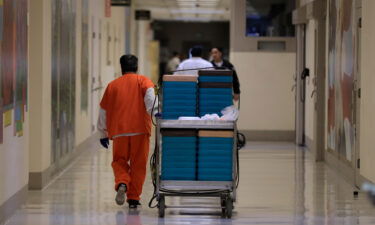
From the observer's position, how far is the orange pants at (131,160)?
8.48 m

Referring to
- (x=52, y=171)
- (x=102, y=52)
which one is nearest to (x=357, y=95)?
(x=52, y=171)

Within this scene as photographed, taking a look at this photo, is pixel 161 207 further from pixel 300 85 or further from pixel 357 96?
pixel 300 85

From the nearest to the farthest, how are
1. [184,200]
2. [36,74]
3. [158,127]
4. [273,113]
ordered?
[158,127] → [184,200] → [36,74] → [273,113]

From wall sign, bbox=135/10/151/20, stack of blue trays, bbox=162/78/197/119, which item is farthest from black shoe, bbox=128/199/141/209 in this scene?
wall sign, bbox=135/10/151/20

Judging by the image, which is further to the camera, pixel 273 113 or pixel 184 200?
pixel 273 113

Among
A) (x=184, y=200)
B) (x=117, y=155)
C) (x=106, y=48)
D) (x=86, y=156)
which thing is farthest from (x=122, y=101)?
(x=106, y=48)

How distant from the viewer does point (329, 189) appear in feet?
33.5

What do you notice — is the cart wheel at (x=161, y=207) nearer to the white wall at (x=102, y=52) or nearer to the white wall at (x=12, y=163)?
the white wall at (x=12, y=163)

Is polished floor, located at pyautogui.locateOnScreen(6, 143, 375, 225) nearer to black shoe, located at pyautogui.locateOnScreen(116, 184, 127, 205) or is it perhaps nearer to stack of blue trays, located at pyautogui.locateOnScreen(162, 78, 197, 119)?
black shoe, located at pyautogui.locateOnScreen(116, 184, 127, 205)

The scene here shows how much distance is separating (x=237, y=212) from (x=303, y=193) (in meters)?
1.62

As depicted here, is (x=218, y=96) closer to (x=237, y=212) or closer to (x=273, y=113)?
(x=237, y=212)

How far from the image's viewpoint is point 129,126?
27.6 ft

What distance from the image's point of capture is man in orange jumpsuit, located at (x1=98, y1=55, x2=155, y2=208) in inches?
332

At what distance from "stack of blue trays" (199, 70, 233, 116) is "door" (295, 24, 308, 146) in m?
7.93
